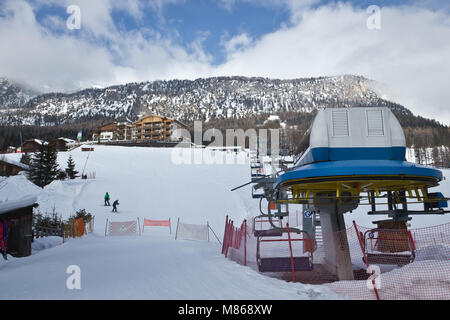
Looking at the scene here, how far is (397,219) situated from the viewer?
15398mm

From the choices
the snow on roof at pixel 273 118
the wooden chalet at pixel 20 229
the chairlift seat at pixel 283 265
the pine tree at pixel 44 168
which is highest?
the snow on roof at pixel 273 118

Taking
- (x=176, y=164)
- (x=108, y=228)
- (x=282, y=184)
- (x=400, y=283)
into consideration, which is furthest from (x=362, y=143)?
(x=176, y=164)

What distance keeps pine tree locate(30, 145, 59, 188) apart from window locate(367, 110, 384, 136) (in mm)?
41814

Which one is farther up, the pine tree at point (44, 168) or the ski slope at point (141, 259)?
the pine tree at point (44, 168)

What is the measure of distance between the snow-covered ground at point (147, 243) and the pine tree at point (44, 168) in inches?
193

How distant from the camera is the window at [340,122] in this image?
905 centimetres

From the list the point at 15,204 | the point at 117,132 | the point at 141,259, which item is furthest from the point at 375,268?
the point at 117,132

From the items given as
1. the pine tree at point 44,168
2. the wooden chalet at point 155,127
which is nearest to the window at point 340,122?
the pine tree at point 44,168

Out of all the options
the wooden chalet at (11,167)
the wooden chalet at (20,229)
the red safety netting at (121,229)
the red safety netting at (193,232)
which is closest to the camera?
the wooden chalet at (20,229)

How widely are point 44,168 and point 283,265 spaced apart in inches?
1624

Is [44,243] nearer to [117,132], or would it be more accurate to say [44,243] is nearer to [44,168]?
[44,168]

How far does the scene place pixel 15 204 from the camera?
11648mm

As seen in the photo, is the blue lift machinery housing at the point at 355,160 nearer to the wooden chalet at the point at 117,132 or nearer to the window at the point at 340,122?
the window at the point at 340,122

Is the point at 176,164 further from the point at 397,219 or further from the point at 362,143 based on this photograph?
the point at 362,143
